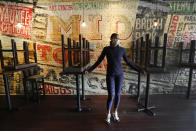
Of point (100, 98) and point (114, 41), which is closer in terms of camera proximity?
point (114, 41)

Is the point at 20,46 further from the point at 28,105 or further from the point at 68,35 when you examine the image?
the point at 28,105

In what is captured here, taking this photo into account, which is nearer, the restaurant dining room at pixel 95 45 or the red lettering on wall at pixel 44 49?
the restaurant dining room at pixel 95 45

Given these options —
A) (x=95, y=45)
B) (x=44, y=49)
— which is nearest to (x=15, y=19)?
(x=44, y=49)

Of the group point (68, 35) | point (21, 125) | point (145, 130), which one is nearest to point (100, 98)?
point (145, 130)

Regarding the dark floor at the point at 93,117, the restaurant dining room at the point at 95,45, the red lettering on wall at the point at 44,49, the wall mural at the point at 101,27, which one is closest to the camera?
the dark floor at the point at 93,117

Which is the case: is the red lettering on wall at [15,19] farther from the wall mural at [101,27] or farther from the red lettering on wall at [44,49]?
the red lettering on wall at [44,49]

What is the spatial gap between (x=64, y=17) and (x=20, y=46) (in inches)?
75.5

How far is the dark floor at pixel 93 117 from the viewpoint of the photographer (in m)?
2.16

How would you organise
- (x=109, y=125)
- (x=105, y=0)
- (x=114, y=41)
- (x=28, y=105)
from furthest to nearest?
1. (x=105, y=0)
2. (x=28, y=105)
3. (x=109, y=125)
4. (x=114, y=41)

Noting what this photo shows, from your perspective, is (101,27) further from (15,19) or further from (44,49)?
(15,19)

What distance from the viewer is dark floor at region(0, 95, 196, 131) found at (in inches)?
84.9

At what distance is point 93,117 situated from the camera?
8.18 feet

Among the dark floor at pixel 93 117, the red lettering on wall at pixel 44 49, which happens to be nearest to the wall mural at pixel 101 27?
the red lettering on wall at pixel 44 49

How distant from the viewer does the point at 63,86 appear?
3723 millimetres
